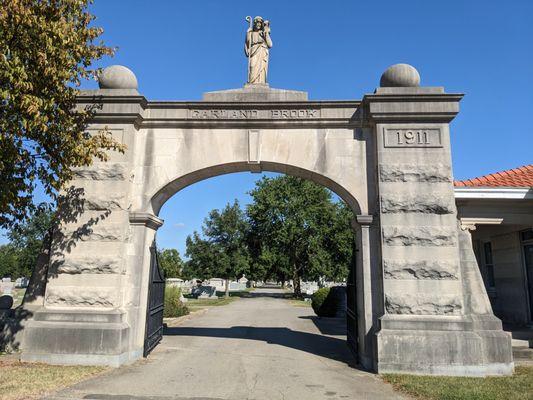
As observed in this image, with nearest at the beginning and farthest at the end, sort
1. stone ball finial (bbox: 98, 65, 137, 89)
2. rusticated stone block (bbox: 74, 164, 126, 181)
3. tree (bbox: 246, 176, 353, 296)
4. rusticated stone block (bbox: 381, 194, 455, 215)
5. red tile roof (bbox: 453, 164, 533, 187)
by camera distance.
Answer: rusticated stone block (bbox: 381, 194, 455, 215), rusticated stone block (bbox: 74, 164, 126, 181), stone ball finial (bbox: 98, 65, 137, 89), red tile roof (bbox: 453, 164, 533, 187), tree (bbox: 246, 176, 353, 296)

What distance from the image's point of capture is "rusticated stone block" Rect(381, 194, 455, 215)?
8375mm

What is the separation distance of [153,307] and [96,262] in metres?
1.72

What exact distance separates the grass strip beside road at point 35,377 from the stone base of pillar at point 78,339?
236mm

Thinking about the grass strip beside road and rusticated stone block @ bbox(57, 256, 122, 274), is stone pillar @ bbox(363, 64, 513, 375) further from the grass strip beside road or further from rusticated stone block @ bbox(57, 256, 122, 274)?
rusticated stone block @ bbox(57, 256, 122, 274)

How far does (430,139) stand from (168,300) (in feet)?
46.6

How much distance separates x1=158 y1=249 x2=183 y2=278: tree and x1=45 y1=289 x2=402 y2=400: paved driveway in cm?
3537

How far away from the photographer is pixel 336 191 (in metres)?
9.27

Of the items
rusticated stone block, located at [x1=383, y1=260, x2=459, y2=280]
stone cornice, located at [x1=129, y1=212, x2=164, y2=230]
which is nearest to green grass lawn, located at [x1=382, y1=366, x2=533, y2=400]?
rusticated stone block, located at [x1=383, y1=260, x2=459, y2=280]

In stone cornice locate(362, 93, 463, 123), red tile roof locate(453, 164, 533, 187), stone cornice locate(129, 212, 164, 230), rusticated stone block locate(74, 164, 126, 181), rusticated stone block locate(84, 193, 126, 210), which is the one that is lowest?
stone cornice locate(129, 212, 164, 230)

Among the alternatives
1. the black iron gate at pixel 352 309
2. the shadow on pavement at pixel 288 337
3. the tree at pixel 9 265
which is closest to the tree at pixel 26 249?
the tree at pixel 9 265

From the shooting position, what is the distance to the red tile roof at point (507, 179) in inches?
409

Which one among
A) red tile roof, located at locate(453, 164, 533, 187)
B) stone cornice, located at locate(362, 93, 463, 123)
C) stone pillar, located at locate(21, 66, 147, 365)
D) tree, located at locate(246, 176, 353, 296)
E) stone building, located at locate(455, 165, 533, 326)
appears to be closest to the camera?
stone pillar, located at locate(21, 66, 147, 365)

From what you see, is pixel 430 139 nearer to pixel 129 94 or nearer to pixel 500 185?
pixel 500 185

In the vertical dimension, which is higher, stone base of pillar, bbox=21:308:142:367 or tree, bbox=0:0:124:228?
tree, bbox=0:0:124:228
